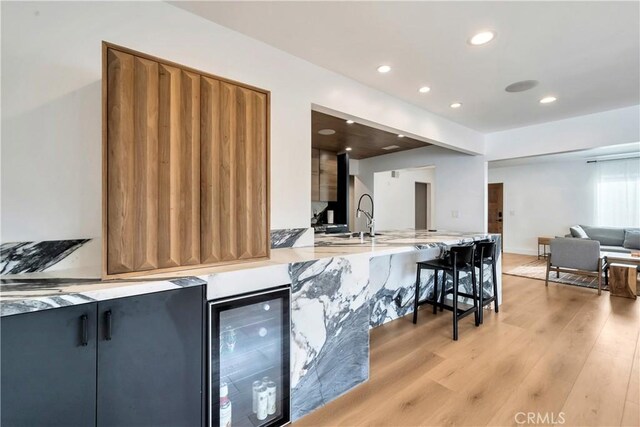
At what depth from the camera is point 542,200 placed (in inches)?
292

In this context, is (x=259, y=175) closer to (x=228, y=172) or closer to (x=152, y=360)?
(x=228, y=172)

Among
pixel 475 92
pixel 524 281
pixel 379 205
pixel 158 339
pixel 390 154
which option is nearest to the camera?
pixel 158 339

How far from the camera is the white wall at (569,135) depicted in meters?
3.37

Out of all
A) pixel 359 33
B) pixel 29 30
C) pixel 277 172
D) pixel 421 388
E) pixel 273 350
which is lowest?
pixel 421 388

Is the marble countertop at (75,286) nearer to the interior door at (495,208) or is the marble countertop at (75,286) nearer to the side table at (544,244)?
→ the side table at (544,244)

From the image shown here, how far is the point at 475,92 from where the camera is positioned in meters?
2.98

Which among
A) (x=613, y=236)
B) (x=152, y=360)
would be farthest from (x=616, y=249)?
(x=152, y=360)

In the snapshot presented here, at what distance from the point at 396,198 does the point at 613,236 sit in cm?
448

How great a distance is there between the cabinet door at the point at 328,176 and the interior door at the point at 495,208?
5214 millimetres

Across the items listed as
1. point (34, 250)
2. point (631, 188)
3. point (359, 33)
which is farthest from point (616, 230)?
point (34, 250)

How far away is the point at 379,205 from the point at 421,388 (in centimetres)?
519

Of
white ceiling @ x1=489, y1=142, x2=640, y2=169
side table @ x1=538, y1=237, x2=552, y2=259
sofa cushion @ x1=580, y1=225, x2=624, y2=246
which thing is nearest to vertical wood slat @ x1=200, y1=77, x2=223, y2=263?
white ceiling @ x1=489, y1=142, x2=640, y2=169

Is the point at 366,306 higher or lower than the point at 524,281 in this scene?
higher

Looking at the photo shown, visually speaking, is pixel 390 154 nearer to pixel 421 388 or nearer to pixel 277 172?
pixel 277 172
